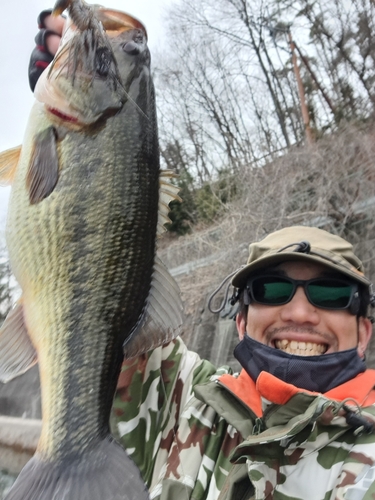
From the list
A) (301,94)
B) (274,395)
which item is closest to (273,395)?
(274,395)

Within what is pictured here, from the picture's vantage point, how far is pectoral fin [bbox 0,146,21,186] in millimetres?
1648

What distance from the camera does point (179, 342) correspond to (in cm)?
212

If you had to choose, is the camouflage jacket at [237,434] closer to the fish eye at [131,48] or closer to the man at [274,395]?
the man at [274,395]

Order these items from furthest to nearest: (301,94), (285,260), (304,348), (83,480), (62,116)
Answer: (301,94)
(285,260)
(304,348)
(62,116)
(83,480)

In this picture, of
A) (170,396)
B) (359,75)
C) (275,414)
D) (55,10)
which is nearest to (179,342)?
(170,396)

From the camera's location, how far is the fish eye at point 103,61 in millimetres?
1694

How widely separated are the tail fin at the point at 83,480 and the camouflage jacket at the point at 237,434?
490 millimetres

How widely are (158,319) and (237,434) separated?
72 cm

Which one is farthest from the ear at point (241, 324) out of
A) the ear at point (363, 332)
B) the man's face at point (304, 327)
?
the ear at point (363, 332)

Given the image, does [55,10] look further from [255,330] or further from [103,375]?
[255,330]

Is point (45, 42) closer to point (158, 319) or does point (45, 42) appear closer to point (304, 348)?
point (158, 319)

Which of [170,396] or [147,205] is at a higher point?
[147,205]

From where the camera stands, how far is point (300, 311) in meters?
1.92

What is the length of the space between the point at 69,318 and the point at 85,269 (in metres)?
0.17
